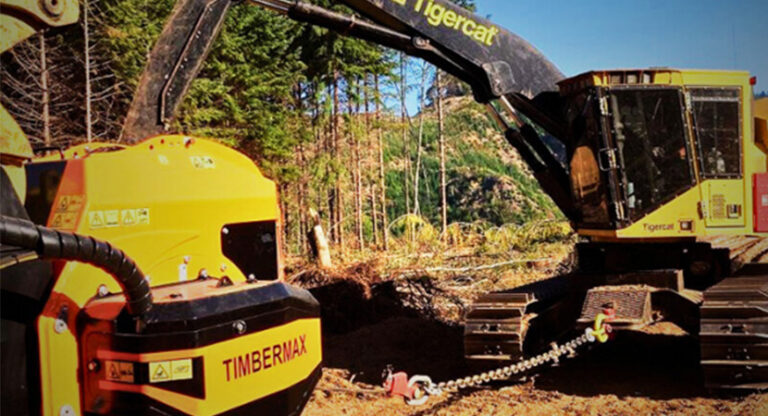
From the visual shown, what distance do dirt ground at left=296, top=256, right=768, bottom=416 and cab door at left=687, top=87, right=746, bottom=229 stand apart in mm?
1677

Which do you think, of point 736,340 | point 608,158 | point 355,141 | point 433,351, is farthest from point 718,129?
point 355,141

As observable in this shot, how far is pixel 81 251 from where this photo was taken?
2934 mm

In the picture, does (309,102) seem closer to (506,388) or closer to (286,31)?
(286,31)

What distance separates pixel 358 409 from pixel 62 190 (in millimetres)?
3874

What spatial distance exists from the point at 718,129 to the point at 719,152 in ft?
0.78

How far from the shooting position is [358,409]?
6.69 m

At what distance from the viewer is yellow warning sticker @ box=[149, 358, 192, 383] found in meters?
3.36

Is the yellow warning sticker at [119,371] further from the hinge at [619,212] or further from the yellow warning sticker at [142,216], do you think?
the hinge at [619,212]

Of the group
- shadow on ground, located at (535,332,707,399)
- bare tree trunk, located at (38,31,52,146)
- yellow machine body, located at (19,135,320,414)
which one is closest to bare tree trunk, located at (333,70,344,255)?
bare tree trunk, located at (38,31,52,146)

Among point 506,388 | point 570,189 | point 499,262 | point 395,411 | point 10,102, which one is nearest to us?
point 395,411

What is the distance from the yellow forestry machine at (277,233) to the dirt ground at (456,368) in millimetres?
446

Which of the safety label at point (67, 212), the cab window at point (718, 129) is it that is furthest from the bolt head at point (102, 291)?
the cab window at point (718, 129)

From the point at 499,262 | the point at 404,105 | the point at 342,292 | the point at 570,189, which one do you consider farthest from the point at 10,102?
the point at 404,105

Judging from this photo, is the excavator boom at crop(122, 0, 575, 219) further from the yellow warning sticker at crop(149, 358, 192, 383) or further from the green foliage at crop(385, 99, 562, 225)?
the green foliage at crop(385, 99, 562, 225)
